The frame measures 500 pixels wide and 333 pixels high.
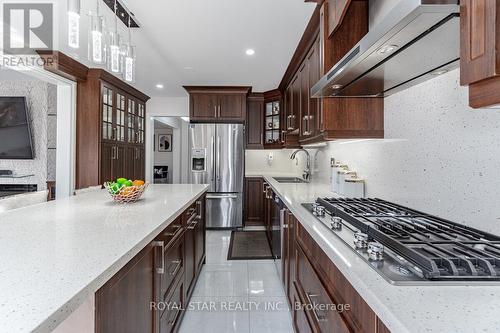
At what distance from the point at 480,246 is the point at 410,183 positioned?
76cm

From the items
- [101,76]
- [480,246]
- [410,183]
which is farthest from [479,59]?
[101,76]

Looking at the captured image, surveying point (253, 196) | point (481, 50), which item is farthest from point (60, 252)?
point (253, 196)

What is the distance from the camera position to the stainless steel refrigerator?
15.8 feet

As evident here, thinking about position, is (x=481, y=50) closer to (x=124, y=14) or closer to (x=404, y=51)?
(x=404, y=51)

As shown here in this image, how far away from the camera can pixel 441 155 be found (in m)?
1.37

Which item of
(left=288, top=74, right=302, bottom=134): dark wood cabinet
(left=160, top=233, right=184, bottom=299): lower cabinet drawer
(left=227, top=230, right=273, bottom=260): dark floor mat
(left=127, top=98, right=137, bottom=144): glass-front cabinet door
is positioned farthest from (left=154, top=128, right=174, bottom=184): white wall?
(left=160, top=233, right=184, bottom=299): lower cabinet drawer

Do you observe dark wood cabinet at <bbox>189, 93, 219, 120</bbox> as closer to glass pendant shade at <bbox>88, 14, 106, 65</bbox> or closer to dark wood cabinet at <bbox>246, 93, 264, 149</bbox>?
dark wood cabinet at <bbox>246, 93, 264, 149</bbox>

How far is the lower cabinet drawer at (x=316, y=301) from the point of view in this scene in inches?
40.4

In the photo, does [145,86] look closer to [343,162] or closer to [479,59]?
[343,162]

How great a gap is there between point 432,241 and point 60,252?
1264mm

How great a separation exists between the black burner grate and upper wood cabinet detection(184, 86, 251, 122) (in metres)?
3.59

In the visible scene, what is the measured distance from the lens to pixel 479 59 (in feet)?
2.19

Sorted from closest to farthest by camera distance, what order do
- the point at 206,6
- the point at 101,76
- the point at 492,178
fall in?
1. the point at 492,178
2. the point at 206,6
3. the point at 101,76

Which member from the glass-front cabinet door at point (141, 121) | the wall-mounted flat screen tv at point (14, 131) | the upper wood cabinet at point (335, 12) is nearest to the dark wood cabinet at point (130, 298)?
the upper wood cabinet at point (335, 12)
